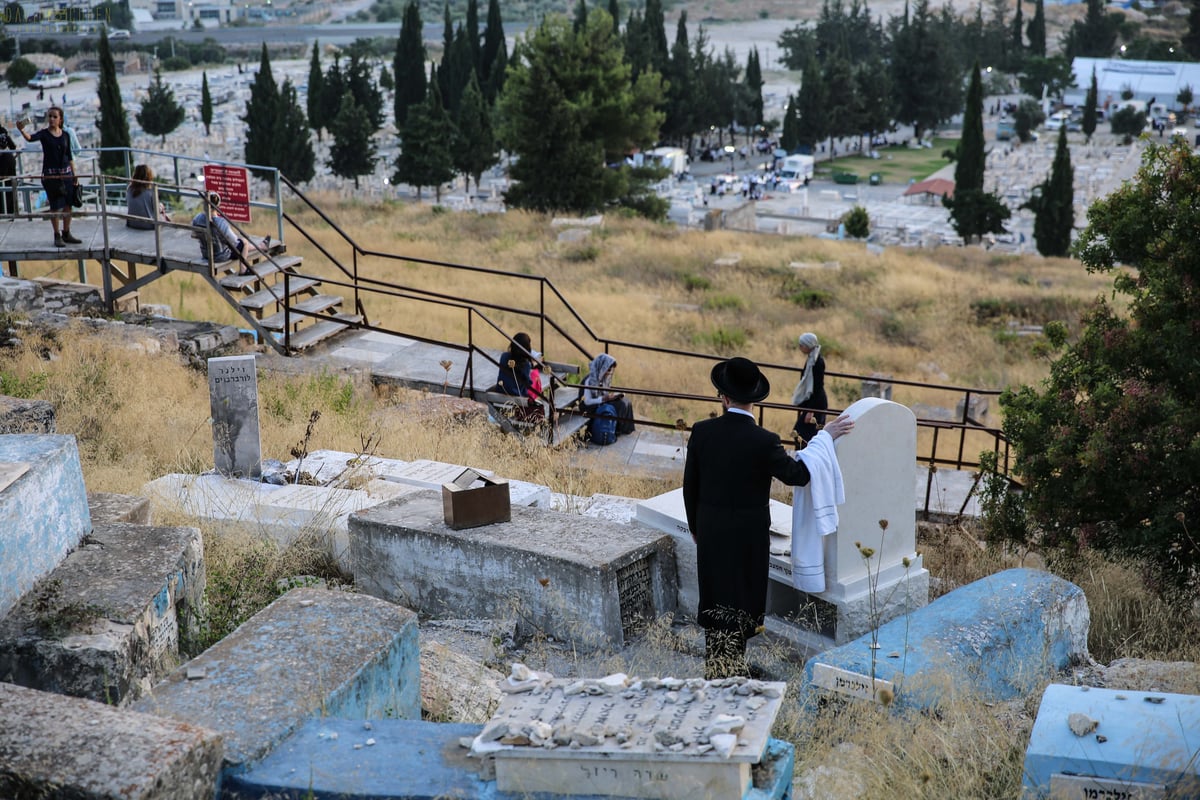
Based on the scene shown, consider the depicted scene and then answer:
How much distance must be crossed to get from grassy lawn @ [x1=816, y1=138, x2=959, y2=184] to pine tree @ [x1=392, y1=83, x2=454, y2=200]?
3597 centimetres

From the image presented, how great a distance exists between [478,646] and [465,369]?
7423mm

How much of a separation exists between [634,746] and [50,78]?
63.3 m

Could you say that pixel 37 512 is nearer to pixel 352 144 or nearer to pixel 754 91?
pixel 352 144

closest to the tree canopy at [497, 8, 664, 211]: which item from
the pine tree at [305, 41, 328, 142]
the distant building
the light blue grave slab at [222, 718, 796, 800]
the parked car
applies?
the parked car

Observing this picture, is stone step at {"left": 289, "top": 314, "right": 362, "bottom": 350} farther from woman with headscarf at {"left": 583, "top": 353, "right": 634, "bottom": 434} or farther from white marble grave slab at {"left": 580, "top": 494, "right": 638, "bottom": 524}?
white marble grave slab at {"left": 580, "top": 494, "right": 638, "bottom": 524}

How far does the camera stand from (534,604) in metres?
6.55

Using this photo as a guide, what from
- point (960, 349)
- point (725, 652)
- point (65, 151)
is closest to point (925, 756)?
point (725, 652)

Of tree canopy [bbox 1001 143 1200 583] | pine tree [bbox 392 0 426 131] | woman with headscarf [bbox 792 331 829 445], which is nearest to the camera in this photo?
tree canopy [bbox 1001 143 1200 583]

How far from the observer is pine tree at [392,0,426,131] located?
209 feet

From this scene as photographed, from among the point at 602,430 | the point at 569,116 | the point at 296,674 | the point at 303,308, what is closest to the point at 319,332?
the point at 303,308

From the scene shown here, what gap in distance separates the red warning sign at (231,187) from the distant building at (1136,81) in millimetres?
114799

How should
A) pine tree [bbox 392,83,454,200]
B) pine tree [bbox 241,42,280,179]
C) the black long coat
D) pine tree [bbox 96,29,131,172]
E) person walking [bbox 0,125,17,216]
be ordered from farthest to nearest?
pine tree [bbox 392,83,454,200] → pine tree [bbox 241,42,280,179] → pine tree [bbox 96,29,131,172] → person walking [bbox 0,125,17,216] → the black long coat

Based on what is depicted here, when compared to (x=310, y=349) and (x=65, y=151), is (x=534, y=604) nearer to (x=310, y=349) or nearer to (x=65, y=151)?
(x=310, y=349)

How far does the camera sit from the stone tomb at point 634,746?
3721 millimetres
